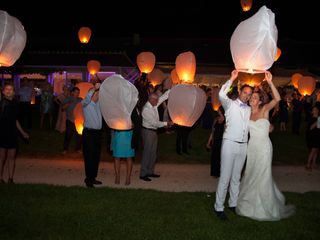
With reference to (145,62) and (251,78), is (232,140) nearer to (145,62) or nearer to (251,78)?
(251,78)

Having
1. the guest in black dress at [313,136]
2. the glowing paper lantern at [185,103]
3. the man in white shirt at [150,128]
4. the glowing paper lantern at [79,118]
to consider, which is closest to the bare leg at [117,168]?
the man in white shirt at [150,128]

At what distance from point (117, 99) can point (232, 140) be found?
2214mm

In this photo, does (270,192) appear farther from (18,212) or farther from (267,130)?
(18,212)

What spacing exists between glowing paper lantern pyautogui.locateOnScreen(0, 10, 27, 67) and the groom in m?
3.97

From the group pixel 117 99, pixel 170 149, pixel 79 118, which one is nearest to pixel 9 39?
pixel 117 99

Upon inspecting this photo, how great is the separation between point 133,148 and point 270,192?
301 cm

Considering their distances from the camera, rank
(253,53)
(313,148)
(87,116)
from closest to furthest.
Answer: (253,53)
(87,116)
(313,148)

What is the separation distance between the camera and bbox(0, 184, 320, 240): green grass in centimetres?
559

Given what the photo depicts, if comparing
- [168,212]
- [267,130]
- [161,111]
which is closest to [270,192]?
[267,130]

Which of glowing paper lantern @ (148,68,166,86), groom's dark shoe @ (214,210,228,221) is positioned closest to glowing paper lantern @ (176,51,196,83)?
groom's dark shoe @ (214,210,228,221)

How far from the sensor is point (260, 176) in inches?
256

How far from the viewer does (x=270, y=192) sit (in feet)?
21.2

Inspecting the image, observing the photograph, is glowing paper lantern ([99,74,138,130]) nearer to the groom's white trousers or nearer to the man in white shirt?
the man in white shirt

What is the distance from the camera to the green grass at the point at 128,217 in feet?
18.3
